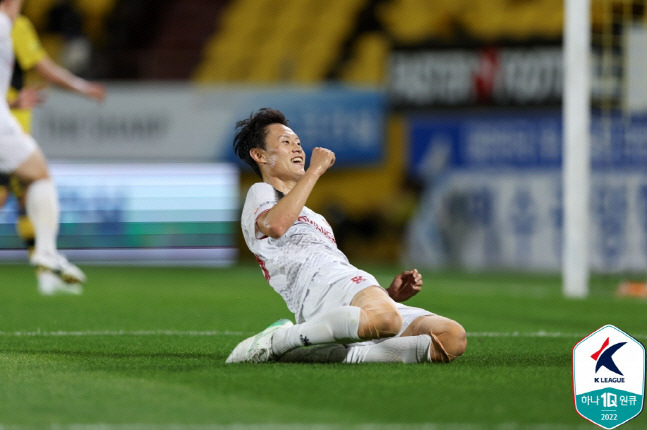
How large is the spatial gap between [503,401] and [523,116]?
49.0 ft

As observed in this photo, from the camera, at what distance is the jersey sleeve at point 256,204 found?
525 cm

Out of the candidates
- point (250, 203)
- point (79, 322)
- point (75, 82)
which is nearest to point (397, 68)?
point (75, 82)

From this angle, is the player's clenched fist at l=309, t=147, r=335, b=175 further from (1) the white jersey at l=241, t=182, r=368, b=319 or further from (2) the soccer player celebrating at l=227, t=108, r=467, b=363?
(1) the white jersey at l=241, t=182, r=368, b=319

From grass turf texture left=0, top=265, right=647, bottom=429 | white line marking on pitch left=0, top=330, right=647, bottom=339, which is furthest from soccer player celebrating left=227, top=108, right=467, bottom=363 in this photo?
white line marking on pitch left=0, top=330, right=647, bottom=339

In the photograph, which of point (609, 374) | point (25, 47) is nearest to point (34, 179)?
point (25, 47)

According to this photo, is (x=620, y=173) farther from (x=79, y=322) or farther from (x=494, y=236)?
(x=79, y=322)

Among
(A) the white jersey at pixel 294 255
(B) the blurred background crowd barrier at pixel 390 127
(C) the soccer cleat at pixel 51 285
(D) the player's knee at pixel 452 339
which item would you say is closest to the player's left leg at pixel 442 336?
(D) the player's knee at pixel 452 339

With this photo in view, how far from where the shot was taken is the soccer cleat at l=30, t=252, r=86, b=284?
31.1ft

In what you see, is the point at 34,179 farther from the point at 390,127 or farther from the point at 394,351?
the point at 390,127

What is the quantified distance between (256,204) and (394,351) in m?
0.85

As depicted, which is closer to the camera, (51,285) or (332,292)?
(332,292)

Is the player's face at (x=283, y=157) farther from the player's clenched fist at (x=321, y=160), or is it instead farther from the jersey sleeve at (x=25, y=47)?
the jersey sleeve at (x=25, y=47)

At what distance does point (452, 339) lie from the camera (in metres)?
5.22

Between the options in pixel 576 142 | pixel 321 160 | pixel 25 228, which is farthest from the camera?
pixel 576 142
